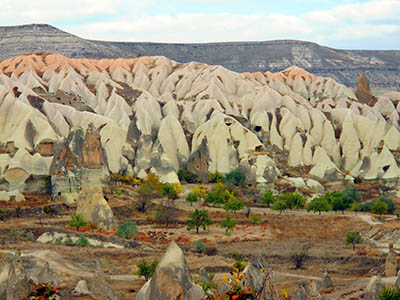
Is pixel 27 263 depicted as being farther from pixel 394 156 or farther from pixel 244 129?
pixel 394 156

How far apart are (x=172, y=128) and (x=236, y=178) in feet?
42.6

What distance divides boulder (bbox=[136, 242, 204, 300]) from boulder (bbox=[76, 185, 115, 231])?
28268mm

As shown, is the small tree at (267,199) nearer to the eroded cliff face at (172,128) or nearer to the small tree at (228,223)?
the eroded cliff face at (172,128)

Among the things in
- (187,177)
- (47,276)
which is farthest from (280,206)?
(47,276)

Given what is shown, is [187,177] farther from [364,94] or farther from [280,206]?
[364,94]

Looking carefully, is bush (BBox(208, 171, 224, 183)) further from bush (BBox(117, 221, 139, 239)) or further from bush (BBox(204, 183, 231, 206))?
bush (BBox(117, 221, 139, 239))

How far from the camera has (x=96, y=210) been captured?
48688mm

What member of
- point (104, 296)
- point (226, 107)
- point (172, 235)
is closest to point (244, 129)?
point (226, 107)

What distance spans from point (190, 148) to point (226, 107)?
44.6 feet

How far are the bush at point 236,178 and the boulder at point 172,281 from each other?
5123 centimetres

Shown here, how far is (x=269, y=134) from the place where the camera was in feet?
286

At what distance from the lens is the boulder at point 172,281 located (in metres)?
19.9

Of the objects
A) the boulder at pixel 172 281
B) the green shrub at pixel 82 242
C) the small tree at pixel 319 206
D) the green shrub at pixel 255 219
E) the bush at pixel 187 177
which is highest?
the boulder at pixel 172 281

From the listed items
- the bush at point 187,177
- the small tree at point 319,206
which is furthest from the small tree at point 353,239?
the bush at point 187,177
